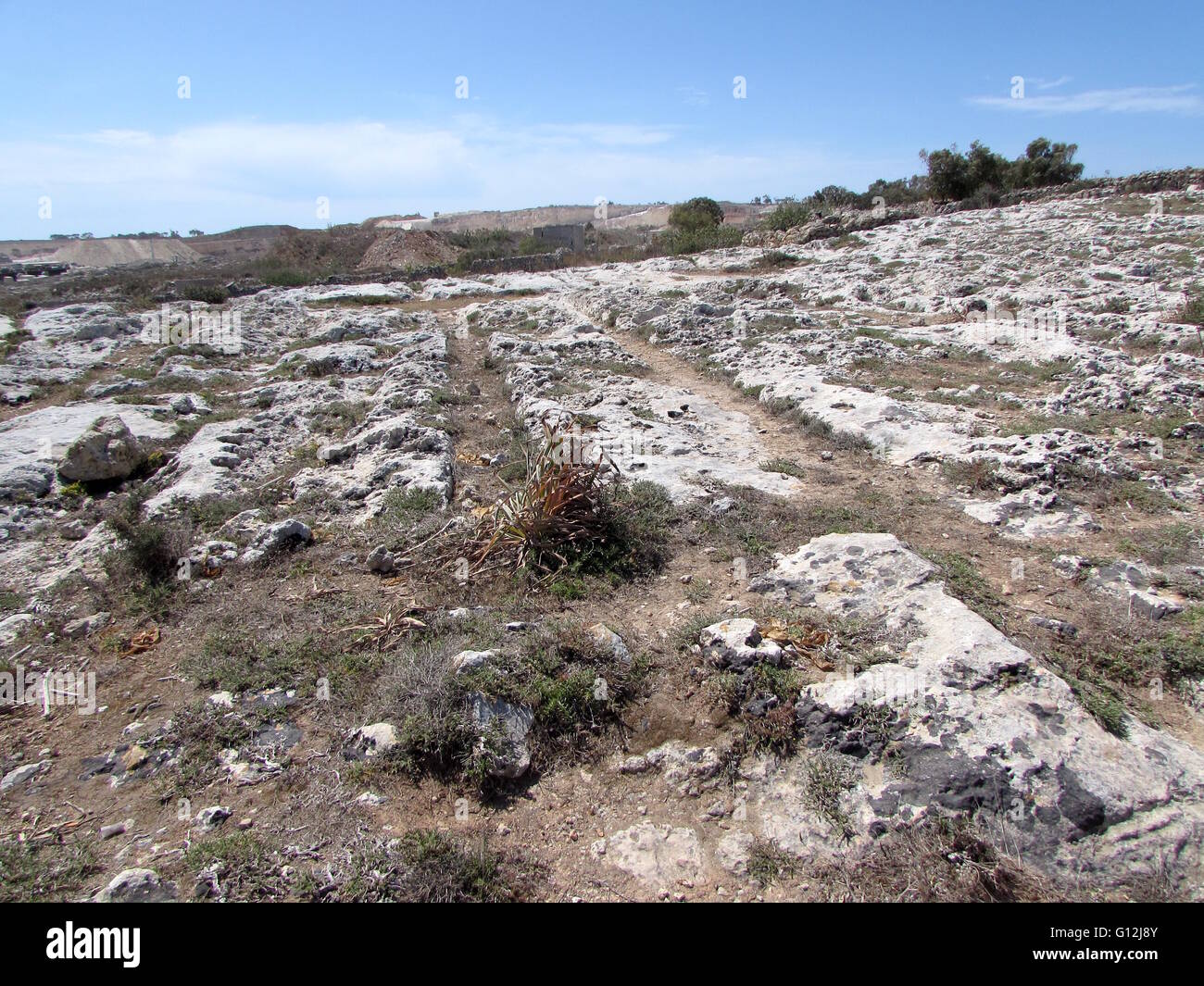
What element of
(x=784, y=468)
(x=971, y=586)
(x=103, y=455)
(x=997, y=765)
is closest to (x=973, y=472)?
(x=784, y=468)

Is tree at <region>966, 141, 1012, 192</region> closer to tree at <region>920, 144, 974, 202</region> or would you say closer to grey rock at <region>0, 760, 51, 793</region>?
tree at <region>920, 144, 974, 202</region>

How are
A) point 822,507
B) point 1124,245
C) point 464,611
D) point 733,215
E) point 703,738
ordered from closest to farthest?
point 703,738, point 464,611, point 822,507, point 1124,245, point 733,215

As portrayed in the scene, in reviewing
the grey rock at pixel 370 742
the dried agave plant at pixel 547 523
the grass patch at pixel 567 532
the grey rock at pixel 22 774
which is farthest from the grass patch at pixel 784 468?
the grey rock at pixel 22 774

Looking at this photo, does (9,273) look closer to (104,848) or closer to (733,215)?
(104,848)

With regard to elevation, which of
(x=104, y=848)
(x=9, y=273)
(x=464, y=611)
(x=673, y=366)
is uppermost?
(x=9, y=273)

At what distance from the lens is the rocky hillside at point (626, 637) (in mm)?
2924

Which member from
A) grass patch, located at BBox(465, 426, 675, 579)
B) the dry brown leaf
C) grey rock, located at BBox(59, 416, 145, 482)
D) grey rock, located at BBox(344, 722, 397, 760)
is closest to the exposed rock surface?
grey rock, located at BBox(344, 722, 397, 760)

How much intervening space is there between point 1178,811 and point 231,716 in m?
4.95

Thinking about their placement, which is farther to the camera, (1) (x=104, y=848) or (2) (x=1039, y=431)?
(2) (x=1039, y=431)

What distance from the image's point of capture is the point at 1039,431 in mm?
7199

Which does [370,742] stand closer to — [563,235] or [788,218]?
[788,218]

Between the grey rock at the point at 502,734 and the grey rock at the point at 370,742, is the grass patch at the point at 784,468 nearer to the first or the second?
the grey rock at the point at 502,734

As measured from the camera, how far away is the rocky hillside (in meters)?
2.92
